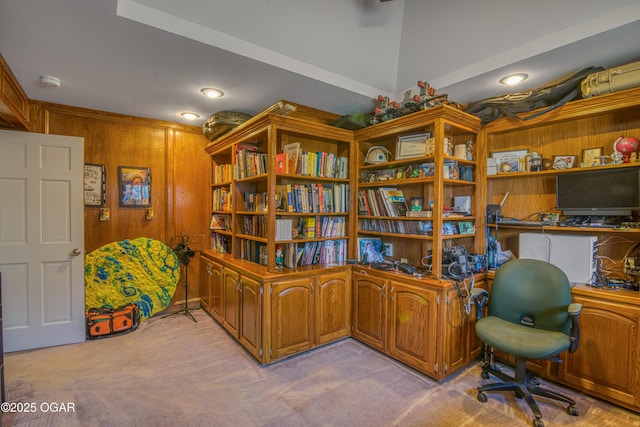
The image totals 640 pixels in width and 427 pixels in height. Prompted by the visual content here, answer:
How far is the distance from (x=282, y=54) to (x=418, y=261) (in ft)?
7.45

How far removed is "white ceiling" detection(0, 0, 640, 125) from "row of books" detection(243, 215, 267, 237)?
4.05 ft

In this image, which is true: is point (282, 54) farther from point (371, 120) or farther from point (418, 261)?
point (418, 261)

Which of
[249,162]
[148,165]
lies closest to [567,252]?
[249,162]

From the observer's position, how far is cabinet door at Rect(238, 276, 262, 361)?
105 inches

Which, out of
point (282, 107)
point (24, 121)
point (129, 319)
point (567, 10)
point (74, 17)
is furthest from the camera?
point (129, 319)

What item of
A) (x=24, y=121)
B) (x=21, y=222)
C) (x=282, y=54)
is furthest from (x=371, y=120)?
(x=21, y=222)

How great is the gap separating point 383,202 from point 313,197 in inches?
27.9

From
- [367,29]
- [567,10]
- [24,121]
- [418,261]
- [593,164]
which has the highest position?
[367,29]

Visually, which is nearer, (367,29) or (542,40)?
(542,40)

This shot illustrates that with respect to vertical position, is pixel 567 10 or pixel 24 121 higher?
pixel 567 10

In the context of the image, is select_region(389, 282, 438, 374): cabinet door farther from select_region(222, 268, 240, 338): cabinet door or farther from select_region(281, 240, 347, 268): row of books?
select_region(222, 268, 240, 338): cabinet door

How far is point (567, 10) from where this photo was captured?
1936mm

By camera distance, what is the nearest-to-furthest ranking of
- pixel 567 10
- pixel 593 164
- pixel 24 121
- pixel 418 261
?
1. pixel 567 10
2. pixel 593 164
3. pixel 24 121
4. pixel 418 261

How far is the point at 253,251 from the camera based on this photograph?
3.25 metres
